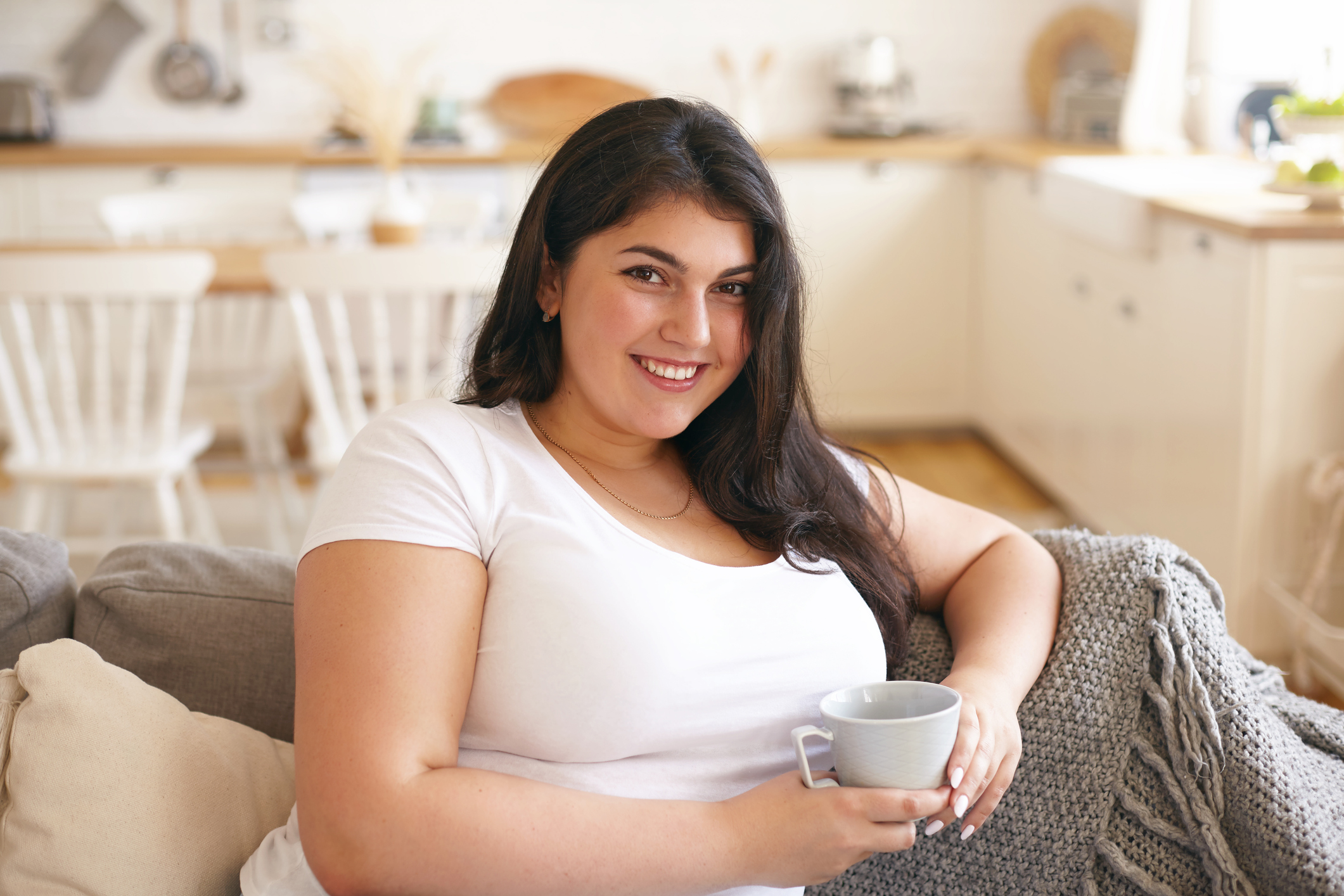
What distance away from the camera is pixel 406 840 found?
0.93 m

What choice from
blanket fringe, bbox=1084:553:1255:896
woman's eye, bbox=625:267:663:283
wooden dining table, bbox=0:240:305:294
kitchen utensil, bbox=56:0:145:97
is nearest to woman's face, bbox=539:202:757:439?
woman's eye, bbox=625:267:663:283

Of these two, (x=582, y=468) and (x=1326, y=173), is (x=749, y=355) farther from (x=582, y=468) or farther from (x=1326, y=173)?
(x=1326, y=173)

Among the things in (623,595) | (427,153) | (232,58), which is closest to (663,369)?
(623,595)

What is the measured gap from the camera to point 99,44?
4598mm

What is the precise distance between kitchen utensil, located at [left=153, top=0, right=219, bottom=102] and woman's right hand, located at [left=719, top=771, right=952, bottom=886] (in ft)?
14.3

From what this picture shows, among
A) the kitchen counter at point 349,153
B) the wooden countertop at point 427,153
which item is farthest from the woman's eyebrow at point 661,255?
the kitchen counter at point 349,153

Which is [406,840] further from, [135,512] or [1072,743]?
[135,512]

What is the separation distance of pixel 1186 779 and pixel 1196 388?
5.80 feet

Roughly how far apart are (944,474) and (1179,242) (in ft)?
4.61

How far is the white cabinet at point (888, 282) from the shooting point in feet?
14.0

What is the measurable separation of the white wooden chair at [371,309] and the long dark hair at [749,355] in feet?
4.05

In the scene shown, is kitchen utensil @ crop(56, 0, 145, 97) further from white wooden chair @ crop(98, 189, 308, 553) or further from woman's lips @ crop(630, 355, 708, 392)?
woman's lips @ crop(630, 355, 708, 392)

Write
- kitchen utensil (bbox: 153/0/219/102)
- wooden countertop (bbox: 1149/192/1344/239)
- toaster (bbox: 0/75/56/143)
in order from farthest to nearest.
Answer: kitchen utensil (bbox: 153/0/219/102)
toaster (bbox: 0/75/56/143)
wooden countertop (bbox: 1149/192/1344/239)

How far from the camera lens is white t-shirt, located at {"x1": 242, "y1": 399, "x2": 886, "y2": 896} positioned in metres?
1.02
